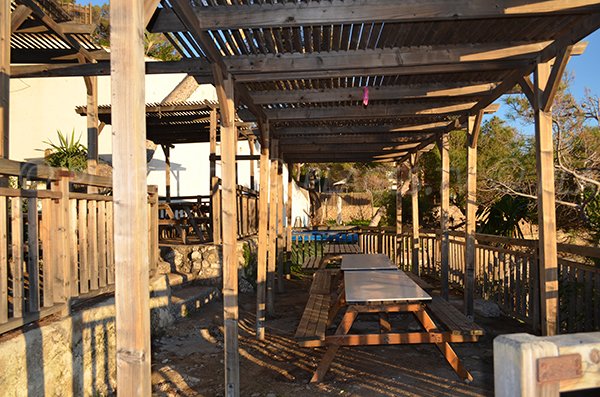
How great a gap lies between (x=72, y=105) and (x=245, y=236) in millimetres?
9057

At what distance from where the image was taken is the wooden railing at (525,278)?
199 inches

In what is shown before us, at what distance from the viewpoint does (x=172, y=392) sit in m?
4.61

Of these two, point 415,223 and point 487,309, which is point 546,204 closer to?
point 487,309

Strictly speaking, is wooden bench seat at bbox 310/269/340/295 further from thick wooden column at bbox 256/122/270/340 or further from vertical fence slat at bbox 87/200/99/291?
vertical fence slat at bbox 87/200/99/291

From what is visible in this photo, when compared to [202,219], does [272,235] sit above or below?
below

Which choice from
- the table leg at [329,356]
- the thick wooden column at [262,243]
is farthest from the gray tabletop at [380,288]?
the thick wooden column at [262,243]

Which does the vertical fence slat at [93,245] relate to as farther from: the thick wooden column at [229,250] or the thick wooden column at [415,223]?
the thick wooden column at [415,223]

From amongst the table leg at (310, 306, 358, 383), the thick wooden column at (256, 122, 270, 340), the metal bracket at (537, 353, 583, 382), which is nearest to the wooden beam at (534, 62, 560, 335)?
the table leg at (310, 306, 358, 383)

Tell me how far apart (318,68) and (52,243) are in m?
2.98

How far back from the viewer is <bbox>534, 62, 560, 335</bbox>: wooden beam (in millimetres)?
4434

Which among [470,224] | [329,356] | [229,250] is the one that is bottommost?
[329,356]

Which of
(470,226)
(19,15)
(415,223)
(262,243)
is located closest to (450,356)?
(470,226)

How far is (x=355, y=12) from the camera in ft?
12.8

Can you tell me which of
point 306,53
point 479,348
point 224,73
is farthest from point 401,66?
point 479,348
